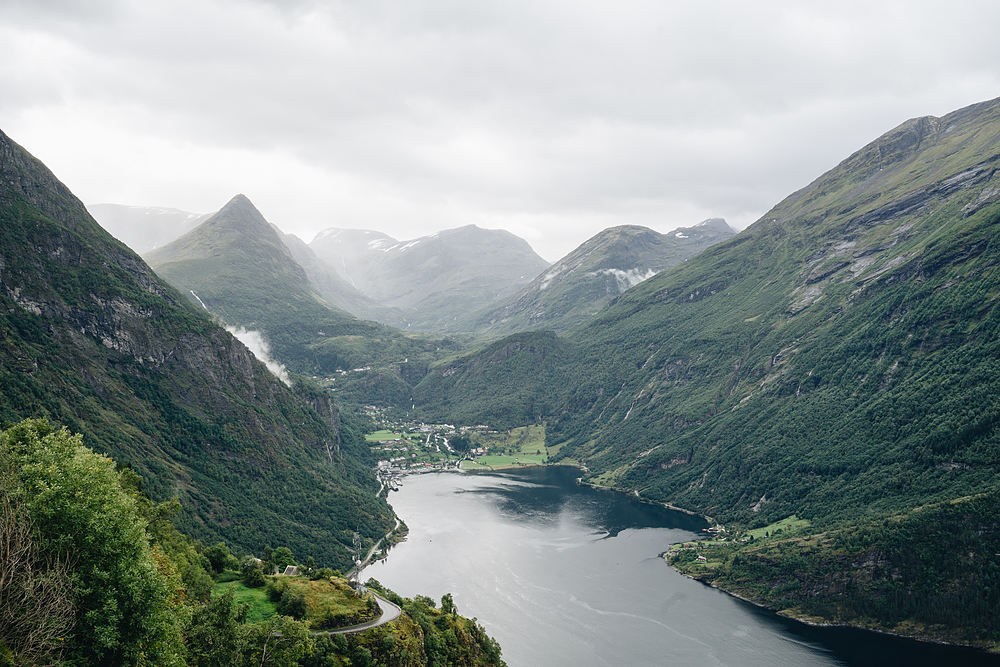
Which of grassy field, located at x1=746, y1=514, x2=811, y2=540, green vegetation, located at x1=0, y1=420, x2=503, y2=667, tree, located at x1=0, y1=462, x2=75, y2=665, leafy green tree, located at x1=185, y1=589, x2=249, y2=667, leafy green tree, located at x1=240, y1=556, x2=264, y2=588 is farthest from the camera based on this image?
grassy field, located at x1=746, y1=514, x2=811, y2=540

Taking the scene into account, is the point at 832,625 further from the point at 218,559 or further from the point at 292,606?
the point at 218,559

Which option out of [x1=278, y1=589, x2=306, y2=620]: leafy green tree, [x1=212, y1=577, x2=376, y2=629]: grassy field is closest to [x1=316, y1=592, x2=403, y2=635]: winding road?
[x1=212, y1=577, x2=376, y2=629]: grassy field

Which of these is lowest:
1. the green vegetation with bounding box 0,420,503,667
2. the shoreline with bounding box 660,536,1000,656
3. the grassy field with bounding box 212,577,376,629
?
the shoreline with bounding box 660,536,1000,656

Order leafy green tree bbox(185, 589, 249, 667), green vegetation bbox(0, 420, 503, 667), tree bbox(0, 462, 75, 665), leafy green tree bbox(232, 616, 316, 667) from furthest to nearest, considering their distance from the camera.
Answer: leafy green tree bbox(232, 616, 316, 667) < leafy green tree bbox(185, 589, 249, 667) < green vegetation bbox(0, 420, 503, 667) < tree bbox(0, 462, 75, 665)

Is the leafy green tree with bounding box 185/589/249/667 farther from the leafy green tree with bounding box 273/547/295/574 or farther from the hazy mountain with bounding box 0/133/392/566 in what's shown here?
the hazy mountain with bounding box 0/133/392/566

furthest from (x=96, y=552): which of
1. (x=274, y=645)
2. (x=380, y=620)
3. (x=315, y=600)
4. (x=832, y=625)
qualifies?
(x=832, y=625)

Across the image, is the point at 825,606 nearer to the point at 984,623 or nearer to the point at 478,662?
the point at 984,623

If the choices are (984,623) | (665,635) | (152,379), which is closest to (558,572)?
(665,635)
